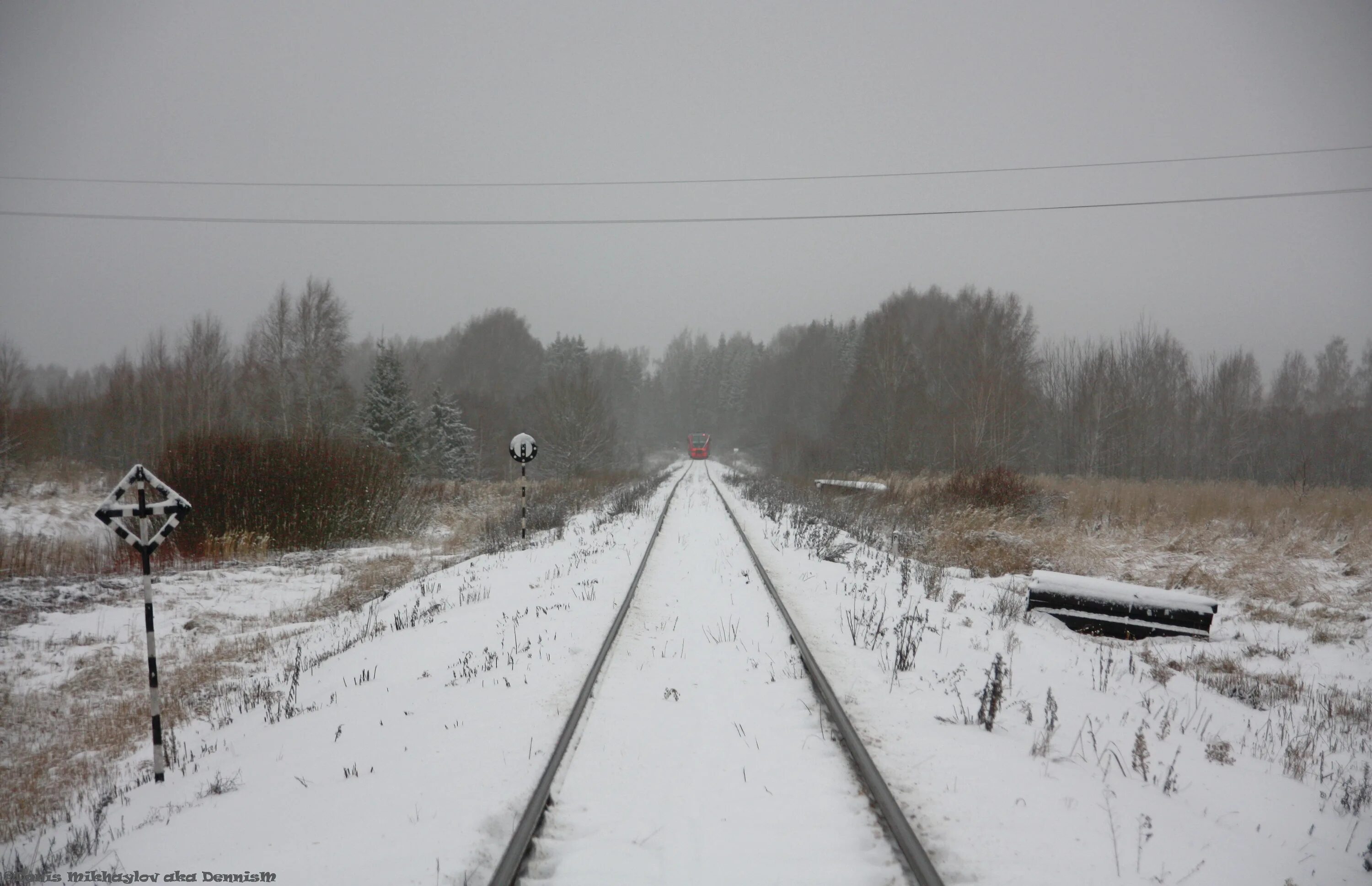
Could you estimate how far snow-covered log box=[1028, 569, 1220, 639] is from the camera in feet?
24.7

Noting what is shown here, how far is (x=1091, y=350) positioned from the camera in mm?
39344

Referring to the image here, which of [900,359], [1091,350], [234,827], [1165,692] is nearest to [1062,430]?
[1091,350]

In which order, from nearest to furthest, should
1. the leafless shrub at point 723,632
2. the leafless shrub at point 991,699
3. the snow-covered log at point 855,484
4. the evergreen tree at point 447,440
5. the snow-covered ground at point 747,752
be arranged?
the snow-covered ground at point 747,752
the leafless shrub at point 991,699
the leafless shrub at point 723,632
the snow-covered log at point 855,484
the evergreen tree at point 447,440

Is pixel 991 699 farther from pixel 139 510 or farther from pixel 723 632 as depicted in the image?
pixel 139 510

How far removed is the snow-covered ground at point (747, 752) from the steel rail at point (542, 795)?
95 millimetres

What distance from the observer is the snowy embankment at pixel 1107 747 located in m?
3.15

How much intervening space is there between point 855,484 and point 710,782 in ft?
74.2

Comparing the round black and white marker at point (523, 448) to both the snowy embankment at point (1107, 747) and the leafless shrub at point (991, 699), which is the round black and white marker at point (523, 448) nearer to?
the snowy embankment at point (1107, 747)

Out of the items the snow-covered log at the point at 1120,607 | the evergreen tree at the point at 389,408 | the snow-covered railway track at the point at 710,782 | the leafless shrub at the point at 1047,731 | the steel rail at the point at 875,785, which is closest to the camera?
the steel rail at the point at 875,785

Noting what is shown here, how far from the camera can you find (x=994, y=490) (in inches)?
691

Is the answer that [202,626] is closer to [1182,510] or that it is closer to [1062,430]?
[1182,510]

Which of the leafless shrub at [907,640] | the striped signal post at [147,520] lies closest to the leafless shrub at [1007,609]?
the leafless shrub at [907,640]

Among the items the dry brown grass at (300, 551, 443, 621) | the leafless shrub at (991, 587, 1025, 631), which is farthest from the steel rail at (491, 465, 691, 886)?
the dry brown grass at (300, 551, 443, 621)

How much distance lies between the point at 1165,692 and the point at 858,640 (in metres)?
2.70
